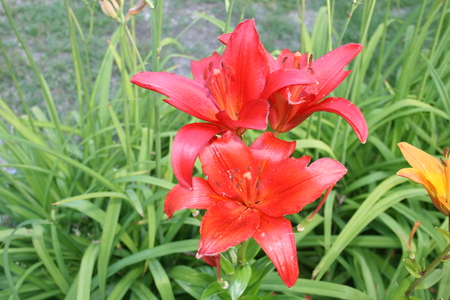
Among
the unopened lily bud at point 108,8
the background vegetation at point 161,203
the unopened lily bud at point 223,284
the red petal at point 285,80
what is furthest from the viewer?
the background vegetation at point 161,203

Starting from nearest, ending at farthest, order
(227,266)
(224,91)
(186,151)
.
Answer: (186,151) < (224,91) < (227,266)

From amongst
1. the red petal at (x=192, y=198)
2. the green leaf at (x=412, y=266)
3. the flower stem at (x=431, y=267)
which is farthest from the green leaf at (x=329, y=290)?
the red petal at (x=192, y=198)

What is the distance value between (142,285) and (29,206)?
0.59m

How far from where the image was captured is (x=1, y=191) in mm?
1518

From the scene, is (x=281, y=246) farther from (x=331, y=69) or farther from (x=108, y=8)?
(x=108, y=8)

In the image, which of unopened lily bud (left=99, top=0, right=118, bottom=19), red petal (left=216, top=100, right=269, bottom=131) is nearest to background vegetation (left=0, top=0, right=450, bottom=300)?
unopened lily bud (left=99, top=0, right=118, bottom=19)

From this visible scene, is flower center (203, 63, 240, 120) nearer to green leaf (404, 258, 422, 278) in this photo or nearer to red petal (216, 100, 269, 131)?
red petal (216, 100, 269, 131)

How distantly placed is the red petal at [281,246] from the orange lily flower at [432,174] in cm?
31

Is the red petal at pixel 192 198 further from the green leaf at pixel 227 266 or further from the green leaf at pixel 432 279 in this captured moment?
the green leaf at pixel 432 279

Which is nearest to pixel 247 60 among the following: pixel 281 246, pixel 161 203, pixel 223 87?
pixel 223 87

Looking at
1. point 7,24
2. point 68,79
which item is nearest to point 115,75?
point 68,79

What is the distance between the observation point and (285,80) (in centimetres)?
78

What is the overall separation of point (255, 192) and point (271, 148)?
0.37ft

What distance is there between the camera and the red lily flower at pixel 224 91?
0.79 m
